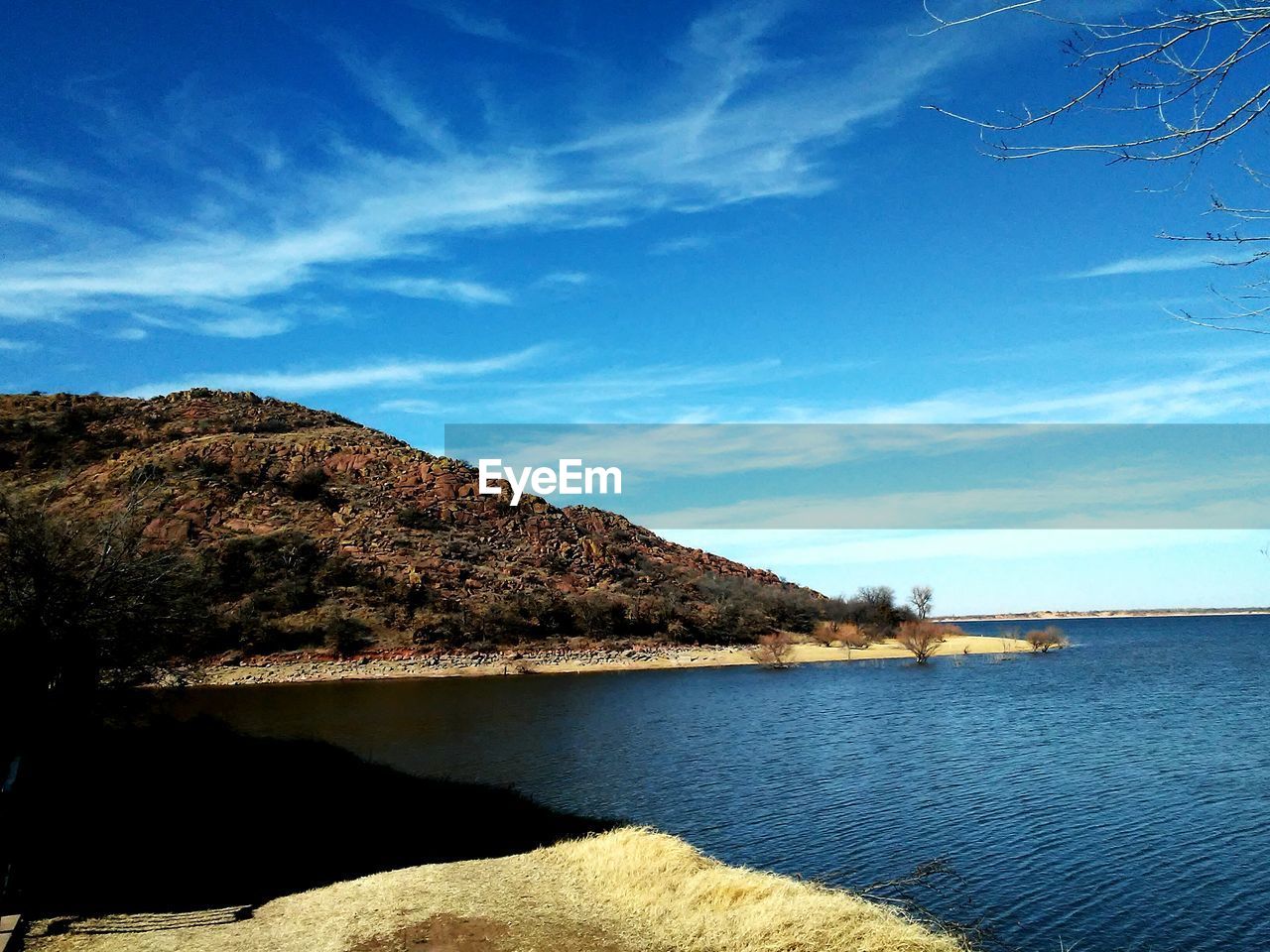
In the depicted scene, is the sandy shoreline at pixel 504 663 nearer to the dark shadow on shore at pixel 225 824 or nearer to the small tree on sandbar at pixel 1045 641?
the small tree on sandbar at pixel 1045 641

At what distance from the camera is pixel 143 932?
11422mm

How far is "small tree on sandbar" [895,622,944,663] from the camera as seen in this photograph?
75875mm

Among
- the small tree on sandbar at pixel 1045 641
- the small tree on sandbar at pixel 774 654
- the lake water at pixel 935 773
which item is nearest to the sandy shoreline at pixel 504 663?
the small tree on sandbar at pixel 774 654

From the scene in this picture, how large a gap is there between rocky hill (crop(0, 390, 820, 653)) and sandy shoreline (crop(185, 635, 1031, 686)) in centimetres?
250

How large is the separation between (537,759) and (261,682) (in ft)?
118

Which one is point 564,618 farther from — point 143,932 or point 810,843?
point 143,932

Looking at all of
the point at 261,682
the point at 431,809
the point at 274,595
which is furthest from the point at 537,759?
the point at 274,595

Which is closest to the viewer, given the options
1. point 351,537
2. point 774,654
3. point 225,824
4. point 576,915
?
point 576,915

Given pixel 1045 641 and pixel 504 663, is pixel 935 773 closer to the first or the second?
pixel 504 663

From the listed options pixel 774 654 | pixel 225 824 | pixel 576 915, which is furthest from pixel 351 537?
pixel 576 915

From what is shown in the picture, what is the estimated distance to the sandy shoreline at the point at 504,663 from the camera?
57531mm

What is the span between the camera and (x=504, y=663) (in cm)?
6406

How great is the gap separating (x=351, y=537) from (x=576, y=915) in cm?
6853

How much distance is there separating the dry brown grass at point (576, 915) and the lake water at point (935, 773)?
3129mm
